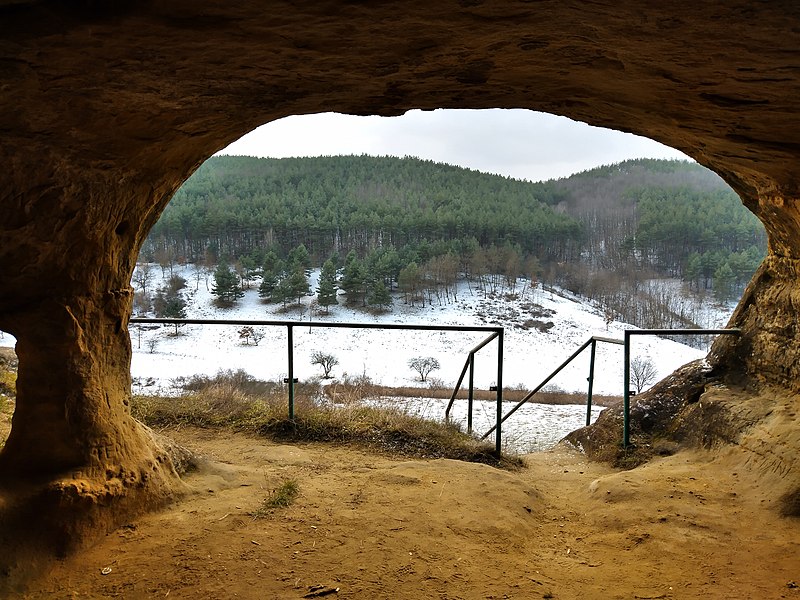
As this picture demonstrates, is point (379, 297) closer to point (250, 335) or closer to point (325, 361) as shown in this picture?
point (325, 361)

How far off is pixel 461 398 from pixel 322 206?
59.2 ft

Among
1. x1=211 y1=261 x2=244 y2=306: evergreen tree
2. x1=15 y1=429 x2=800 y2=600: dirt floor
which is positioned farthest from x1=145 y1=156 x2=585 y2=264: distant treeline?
x1=15 y1=429 x2=800 y2=600: dirt floor

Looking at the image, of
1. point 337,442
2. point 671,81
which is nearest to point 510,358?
point 337,442

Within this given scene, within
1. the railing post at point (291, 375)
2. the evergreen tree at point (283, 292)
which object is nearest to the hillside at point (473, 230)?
the evergreen tree at point (283, 292)

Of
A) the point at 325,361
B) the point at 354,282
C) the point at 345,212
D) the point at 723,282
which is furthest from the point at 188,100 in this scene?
the point at 345,212

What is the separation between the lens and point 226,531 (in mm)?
3016

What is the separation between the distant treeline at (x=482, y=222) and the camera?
61.9 ft

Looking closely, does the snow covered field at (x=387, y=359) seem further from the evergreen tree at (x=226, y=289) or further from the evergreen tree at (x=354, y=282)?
the evergreen tree at (x=226, y=289)

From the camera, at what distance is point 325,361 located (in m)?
6.81

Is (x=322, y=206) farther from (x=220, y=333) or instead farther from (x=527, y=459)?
(x=527, y=459)

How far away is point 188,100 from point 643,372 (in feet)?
23.7

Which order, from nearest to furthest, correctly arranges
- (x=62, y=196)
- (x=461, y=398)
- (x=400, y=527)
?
1. (x=62, y=196)
2. (x=400, y=527)
3. (x=461, y=398)

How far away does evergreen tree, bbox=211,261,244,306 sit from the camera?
13461mm

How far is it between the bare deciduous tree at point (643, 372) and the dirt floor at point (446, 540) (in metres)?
2.46
